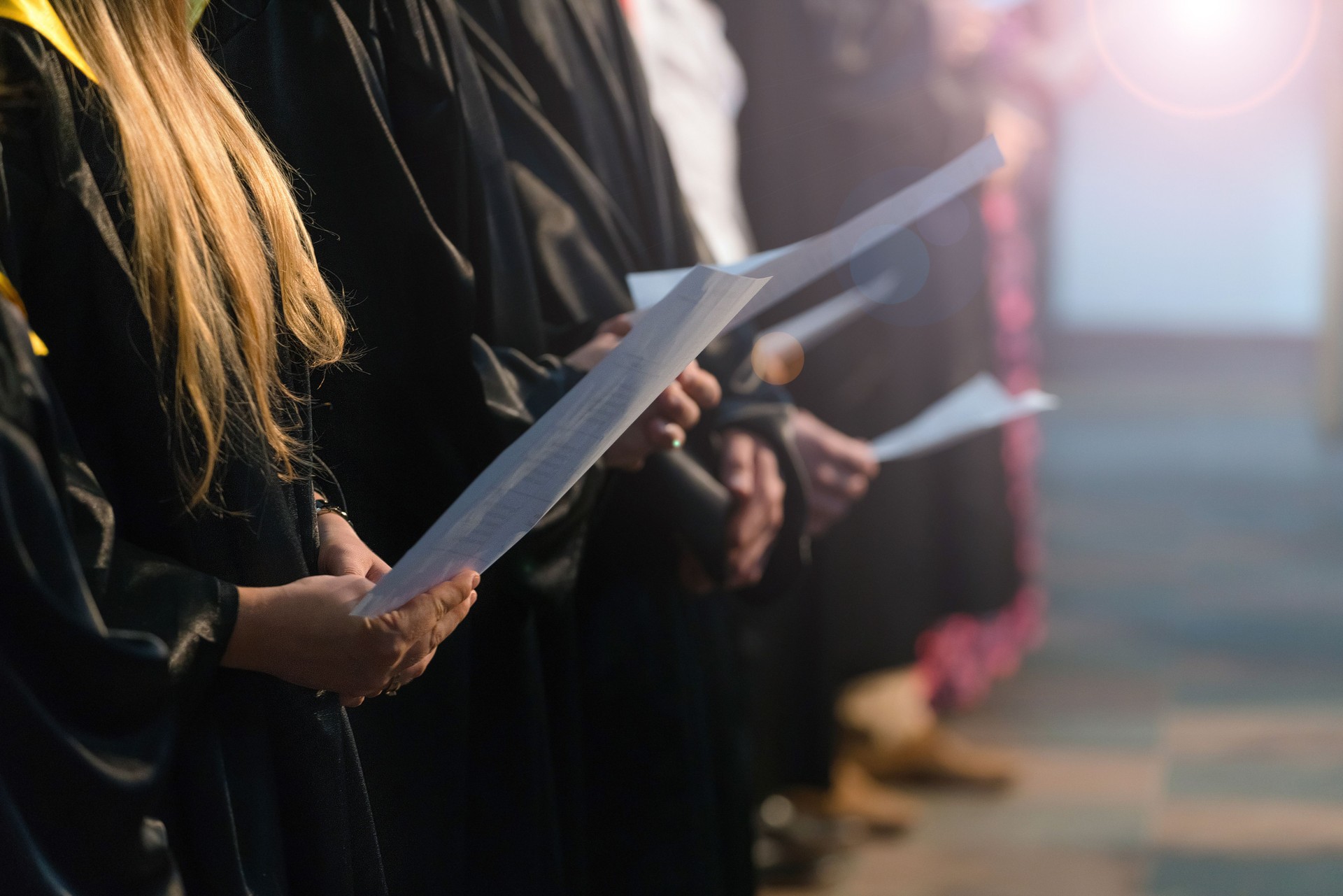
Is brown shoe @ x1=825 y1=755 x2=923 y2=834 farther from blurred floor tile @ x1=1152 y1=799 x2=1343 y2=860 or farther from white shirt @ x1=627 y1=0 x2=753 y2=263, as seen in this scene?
white shirt @ x1=627 y1=0 x2=753 y2=263

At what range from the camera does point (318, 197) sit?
3.05ft

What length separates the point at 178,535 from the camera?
0.77 m

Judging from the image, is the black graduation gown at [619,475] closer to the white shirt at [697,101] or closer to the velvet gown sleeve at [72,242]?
the velvet gown sleeve at [72,242]

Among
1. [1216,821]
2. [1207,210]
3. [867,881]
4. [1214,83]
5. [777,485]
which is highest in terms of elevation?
[1214,83]

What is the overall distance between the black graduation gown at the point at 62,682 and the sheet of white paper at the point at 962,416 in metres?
0.80

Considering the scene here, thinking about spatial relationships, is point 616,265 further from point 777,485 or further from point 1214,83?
point 1214,83

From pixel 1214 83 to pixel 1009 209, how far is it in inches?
235

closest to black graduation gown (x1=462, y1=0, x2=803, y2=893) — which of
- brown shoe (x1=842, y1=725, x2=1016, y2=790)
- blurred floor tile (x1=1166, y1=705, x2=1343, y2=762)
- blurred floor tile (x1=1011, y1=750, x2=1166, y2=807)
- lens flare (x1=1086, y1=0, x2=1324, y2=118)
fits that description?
brown shoe (x1=842, y1=725, x2=1016, y2=790)

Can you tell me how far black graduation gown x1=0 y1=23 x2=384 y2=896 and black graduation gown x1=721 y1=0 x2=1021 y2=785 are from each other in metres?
1.63

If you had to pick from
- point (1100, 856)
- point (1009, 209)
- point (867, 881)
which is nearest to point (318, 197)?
point (867, 881)

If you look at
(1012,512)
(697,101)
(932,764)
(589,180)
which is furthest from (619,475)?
(1012,512)

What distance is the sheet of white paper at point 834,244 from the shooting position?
37.2 inches

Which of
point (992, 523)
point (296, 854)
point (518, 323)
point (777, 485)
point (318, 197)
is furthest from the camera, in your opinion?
point (992, 523)

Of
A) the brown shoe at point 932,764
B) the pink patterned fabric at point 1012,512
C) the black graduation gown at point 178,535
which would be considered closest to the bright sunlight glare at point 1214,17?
the pink patterned fabric at point 1012,512
